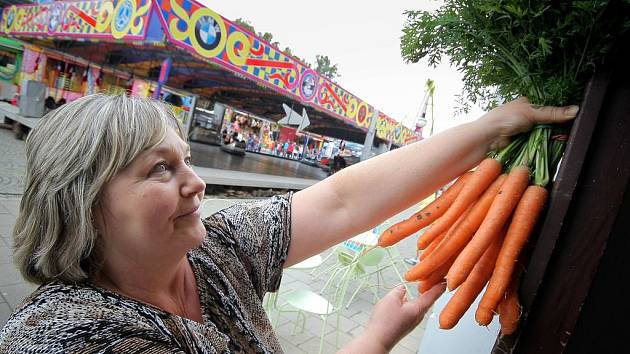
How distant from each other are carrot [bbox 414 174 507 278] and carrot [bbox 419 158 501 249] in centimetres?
2

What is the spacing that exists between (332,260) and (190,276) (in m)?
5.00

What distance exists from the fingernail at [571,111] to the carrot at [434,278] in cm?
54

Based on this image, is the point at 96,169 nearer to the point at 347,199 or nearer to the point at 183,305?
the point at 183,305

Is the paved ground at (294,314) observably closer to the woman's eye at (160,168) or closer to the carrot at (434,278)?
the carrot at (434,278)

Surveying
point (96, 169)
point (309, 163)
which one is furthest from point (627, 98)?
point (309, 163)

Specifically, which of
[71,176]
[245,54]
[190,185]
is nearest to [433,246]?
[190,185]

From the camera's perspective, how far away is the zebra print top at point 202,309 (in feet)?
2.35

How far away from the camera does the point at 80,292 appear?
0.82m

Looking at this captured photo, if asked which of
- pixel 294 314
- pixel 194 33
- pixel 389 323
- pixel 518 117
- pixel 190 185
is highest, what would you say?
pixel 194 33

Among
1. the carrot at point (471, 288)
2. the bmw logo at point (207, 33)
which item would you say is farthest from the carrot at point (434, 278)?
the bmw logo at point (207, 33)

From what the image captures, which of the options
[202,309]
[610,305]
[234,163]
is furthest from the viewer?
[234,163]

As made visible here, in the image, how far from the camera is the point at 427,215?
123cm

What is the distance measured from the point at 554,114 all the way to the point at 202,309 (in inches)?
42.4

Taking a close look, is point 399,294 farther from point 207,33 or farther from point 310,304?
point 207,33
